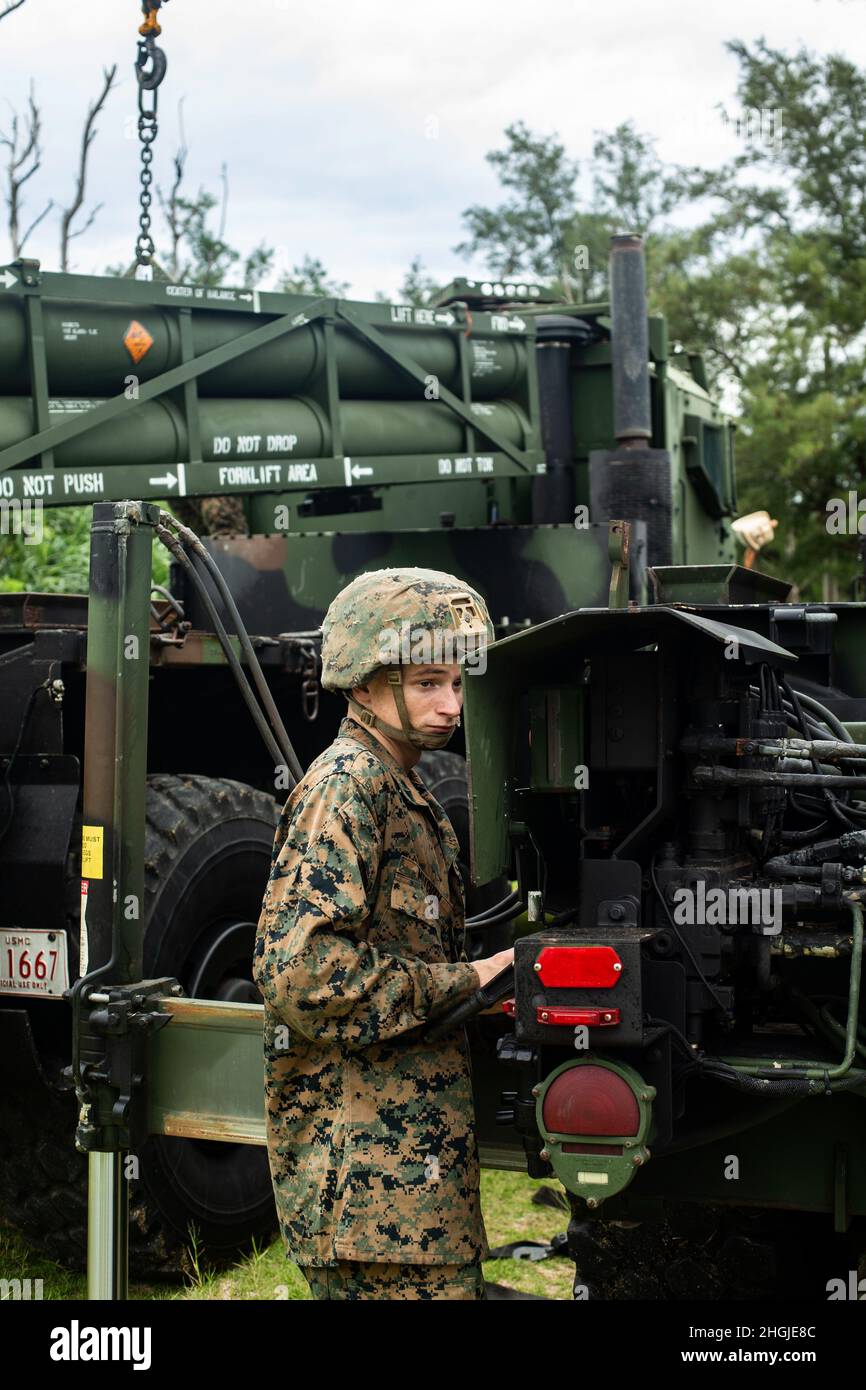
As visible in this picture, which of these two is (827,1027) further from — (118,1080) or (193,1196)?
(193,1196)

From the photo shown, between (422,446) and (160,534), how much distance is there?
222 cm

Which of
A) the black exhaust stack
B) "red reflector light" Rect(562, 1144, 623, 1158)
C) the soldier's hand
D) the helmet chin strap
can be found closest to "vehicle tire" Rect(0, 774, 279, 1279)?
the helmet chin strap

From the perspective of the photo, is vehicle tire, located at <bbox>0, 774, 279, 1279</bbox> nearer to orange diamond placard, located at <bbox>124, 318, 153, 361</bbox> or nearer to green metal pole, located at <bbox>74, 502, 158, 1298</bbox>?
green metal pole, located at <bbox>74, 502, 158, 1298</bbox>

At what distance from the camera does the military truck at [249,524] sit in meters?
4.45

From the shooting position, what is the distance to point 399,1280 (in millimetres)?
2934

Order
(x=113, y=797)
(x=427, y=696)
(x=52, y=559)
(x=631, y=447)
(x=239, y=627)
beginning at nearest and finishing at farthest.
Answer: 1. (x=427, y=696)
2. (x=113, y=797)
3. (x=239, y=627)
4. (x=631, y=447)
5. (x=52, y=559)

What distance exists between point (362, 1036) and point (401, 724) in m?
0.61

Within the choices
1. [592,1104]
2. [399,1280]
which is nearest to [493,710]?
[592,1104]

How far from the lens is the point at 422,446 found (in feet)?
20.7

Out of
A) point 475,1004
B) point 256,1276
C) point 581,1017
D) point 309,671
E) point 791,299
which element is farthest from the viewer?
point 791,299

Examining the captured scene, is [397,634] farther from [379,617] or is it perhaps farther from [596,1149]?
[596,1149]

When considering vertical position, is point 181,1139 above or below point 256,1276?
above

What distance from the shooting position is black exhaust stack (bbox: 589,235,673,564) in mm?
6711
